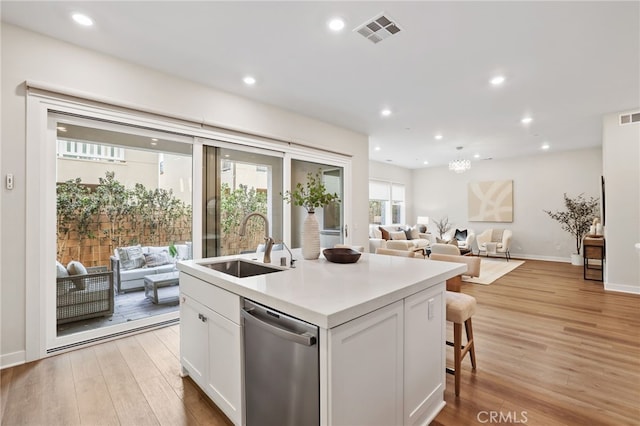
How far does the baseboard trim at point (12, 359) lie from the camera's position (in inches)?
93.8

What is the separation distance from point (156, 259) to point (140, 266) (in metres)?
0.18

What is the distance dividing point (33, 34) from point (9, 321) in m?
2.43

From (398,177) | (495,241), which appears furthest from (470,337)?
(398,177)

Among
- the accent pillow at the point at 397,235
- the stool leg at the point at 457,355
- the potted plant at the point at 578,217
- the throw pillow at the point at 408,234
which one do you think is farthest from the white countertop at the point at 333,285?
the potted plant at the point at 578,217

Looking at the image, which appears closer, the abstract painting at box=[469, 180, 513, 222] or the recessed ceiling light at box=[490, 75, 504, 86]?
the recessed ceiling light at box=[490, 75, 504, 86]

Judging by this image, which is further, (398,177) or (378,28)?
(398,177)

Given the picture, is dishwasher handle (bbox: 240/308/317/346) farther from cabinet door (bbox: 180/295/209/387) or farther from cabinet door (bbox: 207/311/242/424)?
cabinet door (bbox: 180/295/209/387)

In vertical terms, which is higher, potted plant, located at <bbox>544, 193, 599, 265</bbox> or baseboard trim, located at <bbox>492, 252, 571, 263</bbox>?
potted plant, located at <bbox>544, 193, 599, 265</bbox>

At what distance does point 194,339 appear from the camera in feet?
6.66

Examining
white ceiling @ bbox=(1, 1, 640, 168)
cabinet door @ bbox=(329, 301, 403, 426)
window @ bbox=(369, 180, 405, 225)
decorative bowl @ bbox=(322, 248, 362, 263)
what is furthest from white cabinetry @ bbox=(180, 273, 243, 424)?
window @ bbox=(369, 180, 405, 225)

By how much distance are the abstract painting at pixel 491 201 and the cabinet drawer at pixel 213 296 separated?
891 centimetres

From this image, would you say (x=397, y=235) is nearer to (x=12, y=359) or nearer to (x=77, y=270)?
(x=77, y=270)

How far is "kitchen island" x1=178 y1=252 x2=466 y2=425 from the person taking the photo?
1.20 m

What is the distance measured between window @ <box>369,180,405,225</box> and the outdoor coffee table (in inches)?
249
